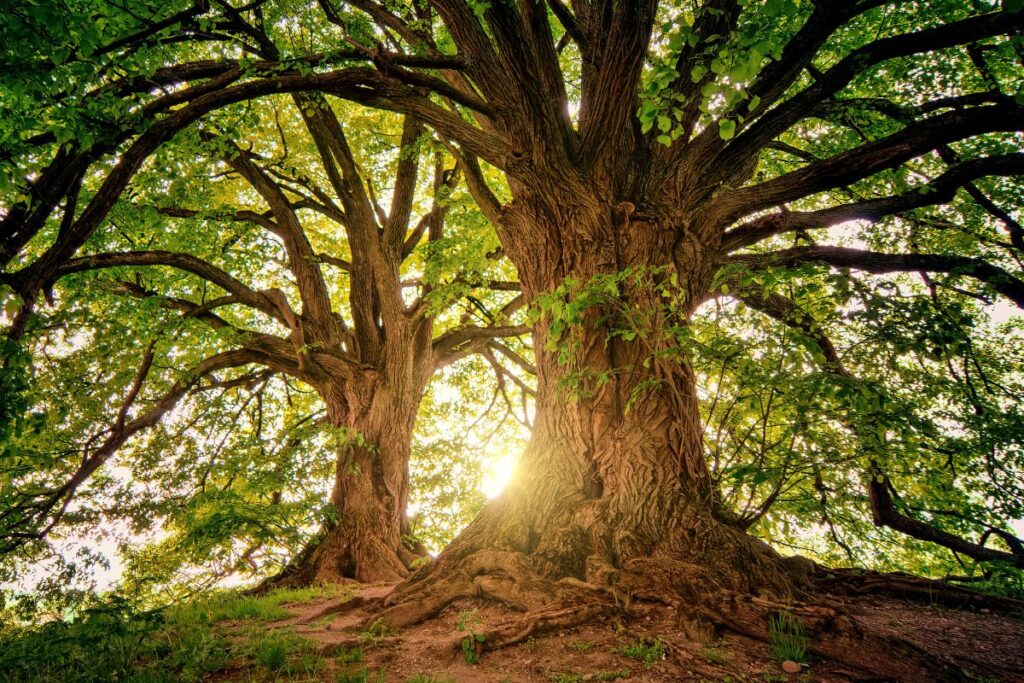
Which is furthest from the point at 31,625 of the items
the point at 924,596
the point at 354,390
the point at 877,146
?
the point at 877,146

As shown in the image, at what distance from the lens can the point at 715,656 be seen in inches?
98.5

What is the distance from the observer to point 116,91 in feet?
13.1

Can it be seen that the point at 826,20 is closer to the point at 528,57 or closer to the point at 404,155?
the point at 528,57

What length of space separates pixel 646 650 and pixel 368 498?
215 inches

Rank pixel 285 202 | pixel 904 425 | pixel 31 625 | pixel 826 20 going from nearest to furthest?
pixel 904 425
pixel 826 20
pixel 31 625
pixel 285 202

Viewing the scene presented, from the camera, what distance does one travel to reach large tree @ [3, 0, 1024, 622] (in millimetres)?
3359

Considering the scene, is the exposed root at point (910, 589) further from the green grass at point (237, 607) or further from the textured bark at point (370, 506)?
the textured bark at point (370, 506)

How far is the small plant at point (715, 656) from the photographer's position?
8.14 ft

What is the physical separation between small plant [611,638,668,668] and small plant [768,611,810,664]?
60 centimetres

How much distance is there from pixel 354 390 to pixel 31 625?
14.3ft

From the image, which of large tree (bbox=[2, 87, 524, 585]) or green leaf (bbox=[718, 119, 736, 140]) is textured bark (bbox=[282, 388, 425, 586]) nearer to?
large tree (bbox=[2, 87, 524, 585])

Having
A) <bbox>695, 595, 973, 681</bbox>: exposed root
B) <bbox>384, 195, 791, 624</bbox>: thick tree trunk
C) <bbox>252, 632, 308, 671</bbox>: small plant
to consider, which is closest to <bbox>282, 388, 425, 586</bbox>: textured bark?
<bbox>384, 195, 791, 624</bbox>: thick tree trunk

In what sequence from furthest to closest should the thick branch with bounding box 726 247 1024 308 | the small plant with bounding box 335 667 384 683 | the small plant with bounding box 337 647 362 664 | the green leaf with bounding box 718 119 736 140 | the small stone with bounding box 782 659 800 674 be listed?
the thick branch with bounding box 726 247 1024 308 → the small plant with bounding box 337 647 362 664 → the small plant with bounding box 335 667 384 683 → the small stone with bounding box 782 659 800 674 → the green leaf with bounding box 718 119 736 140

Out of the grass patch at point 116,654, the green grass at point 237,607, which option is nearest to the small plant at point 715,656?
the grass patch at point 116,654
